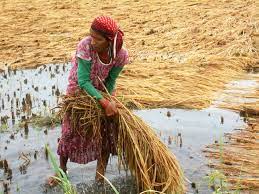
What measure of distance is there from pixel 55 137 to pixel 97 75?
6.22 feet

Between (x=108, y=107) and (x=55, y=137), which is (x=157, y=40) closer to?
(x=55, y=137)

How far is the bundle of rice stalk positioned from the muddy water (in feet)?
1.44

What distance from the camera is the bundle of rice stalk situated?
3980mm

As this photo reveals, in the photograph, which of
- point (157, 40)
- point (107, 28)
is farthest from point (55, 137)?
point (157, 40)

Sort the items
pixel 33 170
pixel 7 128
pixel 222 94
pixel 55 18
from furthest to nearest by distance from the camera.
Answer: pixel 55 18
pixel 222 94
pixel 7 128
pixel 33 170

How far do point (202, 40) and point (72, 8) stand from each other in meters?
5.27

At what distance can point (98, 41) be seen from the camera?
3922 mm

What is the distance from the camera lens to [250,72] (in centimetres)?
880

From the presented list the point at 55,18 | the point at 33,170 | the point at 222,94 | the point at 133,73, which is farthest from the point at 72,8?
the point at 33,170

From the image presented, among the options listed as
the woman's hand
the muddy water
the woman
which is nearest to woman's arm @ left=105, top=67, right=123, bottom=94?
the woman

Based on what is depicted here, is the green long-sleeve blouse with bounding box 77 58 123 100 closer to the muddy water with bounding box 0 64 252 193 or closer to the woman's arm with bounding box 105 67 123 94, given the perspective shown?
the woman's arm with bounding box 105 67 123 94

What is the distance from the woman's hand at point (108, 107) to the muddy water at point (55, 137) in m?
0.82

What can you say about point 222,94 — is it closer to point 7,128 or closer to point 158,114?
point 158,114

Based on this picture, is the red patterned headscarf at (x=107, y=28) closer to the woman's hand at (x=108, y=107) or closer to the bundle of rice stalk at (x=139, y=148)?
the woman's hand at (x=108, y=107)
